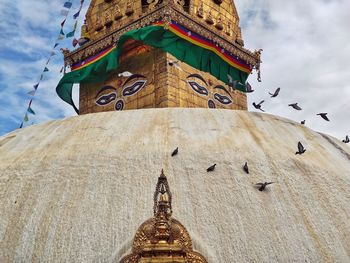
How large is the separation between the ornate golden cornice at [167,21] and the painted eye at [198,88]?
1.30m

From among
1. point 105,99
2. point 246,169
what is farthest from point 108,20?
point 246,169

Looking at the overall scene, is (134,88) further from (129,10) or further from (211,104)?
(129,10)

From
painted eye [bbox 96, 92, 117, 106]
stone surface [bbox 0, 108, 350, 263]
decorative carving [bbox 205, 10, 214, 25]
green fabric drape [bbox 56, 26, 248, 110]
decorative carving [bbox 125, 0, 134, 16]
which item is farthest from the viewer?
decorative carving [bbox 205, 10, 214, 25]

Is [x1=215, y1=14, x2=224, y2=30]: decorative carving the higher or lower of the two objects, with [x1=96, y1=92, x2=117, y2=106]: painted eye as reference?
higher

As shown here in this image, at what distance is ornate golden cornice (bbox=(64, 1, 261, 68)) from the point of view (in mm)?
11562

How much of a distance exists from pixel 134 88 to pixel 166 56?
106 centimetres

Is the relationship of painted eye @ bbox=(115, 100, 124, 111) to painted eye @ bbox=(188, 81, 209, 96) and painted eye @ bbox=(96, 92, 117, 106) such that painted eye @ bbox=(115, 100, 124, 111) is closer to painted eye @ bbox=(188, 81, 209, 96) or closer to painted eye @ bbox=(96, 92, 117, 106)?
painted eye @ bbox=(96, 92, 117, 106)

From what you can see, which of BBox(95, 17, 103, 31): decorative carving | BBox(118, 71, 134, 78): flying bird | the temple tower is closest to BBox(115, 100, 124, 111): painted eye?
the temple tower

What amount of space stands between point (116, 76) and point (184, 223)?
26.5ft

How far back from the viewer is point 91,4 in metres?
13.9

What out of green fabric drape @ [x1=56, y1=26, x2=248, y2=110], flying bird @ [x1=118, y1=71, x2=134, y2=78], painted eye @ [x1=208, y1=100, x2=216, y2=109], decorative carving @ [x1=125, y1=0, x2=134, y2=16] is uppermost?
decorative carving @ [x1=125, y1=0, x2=134, y2=16]

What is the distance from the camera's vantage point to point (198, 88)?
461 inches

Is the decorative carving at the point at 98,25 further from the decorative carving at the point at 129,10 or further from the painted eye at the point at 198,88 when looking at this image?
the painted eye at the point at 198,88

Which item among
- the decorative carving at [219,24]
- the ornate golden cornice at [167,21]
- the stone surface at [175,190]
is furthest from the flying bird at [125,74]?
the stone surface at [175,190]
